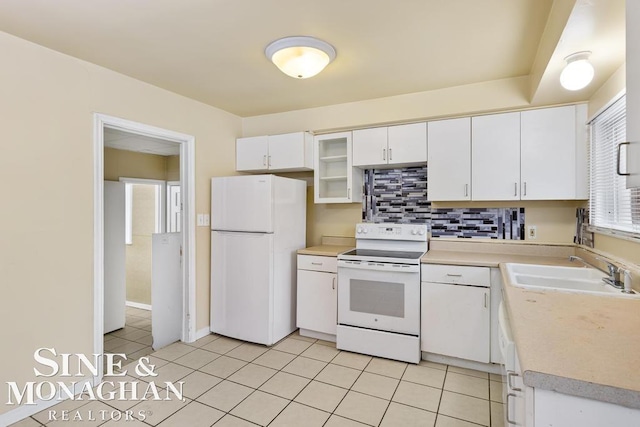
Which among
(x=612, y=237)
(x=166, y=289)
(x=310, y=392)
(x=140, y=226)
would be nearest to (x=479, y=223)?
(x=612, y=237)

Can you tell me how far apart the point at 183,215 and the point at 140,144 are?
1237 mm

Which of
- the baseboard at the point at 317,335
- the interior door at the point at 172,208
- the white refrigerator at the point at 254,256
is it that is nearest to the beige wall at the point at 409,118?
the white refrigerator at the point at 254,256

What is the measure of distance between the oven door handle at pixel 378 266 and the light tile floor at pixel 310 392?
0.75 metres

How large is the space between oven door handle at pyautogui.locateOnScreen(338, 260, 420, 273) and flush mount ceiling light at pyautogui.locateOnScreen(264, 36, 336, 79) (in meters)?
1.55

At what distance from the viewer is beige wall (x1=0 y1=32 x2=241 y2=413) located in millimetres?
1982

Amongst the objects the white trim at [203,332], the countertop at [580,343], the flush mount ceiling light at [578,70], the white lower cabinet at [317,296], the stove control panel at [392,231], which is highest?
the flush mount ceiling light at [578,70]

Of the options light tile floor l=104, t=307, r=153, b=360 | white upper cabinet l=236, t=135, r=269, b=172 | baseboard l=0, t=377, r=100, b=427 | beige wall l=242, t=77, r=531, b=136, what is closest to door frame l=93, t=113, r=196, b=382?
baseboard l=0, t=377, r=100, b=427

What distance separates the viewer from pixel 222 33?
2004mm

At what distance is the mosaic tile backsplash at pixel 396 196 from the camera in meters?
3.20

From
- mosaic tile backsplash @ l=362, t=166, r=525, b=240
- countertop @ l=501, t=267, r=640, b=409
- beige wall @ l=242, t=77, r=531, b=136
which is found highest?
beige wall @ l=242, t=77, r=531, b=136

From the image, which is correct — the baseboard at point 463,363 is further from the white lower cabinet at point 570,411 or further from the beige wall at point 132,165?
the beige wall at point 132,165

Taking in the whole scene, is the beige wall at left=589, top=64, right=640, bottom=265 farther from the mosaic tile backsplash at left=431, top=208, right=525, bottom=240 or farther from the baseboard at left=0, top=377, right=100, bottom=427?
the baseboard at left=0, top=377, right=100, bottom=427

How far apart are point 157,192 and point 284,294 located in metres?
2.61

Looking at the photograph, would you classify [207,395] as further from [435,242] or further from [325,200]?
[435,242]
